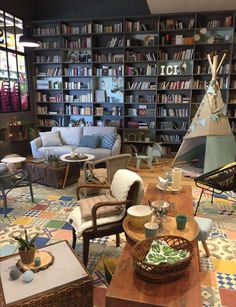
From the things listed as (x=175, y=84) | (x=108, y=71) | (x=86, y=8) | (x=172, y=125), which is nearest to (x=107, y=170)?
(x=172, y=125)

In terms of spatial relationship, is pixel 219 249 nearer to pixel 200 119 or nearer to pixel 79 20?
pixel 200 119

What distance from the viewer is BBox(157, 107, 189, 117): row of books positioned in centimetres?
623

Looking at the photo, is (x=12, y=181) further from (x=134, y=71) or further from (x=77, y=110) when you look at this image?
(x=134, y=71)

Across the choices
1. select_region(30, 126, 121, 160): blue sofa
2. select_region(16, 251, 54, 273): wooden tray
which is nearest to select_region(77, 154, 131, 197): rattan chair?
select_region(30, 126, 121, 160): blue sofa

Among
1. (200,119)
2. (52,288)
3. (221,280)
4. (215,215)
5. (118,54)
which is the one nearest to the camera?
(52,288)

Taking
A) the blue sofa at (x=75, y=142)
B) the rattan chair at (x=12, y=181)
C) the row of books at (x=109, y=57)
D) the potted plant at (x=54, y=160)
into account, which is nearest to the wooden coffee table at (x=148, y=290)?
the rattan chair at (x=12, y=181)

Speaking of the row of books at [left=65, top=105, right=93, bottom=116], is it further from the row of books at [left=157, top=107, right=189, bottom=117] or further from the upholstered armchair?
the upholstered armchair

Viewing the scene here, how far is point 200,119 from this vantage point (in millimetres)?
4953

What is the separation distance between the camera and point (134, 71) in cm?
623

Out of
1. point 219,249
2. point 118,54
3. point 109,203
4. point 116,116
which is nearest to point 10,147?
point 116,116

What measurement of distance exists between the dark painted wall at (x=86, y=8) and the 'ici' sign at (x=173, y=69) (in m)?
1.33

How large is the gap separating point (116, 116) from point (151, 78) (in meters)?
1.21

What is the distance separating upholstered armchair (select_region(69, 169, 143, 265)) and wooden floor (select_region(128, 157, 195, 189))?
87.1 inches

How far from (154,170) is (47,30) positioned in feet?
13.8
